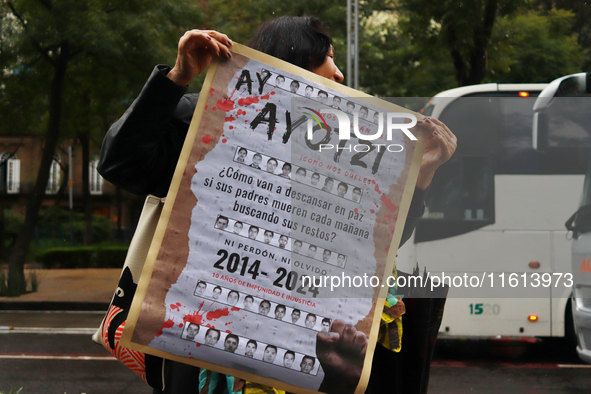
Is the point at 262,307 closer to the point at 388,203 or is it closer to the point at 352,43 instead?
the point at 388,203

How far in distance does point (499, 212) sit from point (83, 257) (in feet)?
26.5

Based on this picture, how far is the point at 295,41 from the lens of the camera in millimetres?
1449

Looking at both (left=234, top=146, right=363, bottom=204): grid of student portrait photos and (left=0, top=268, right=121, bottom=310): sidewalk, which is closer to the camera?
(left=234, top=146, right=363, bottom=204): grid of student portrait photos

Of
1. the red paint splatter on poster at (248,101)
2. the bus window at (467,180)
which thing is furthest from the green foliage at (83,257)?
the red paint splatter on poster at (248,101)

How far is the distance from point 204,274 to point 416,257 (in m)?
4.64

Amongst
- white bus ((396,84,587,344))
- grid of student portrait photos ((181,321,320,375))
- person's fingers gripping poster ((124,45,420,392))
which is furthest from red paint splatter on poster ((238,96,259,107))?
white bus ((396,84,587,344))

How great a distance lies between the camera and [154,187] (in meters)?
1.38

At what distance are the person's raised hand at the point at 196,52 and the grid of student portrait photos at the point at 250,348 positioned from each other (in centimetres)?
52

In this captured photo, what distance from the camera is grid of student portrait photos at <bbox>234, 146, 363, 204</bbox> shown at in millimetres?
1301

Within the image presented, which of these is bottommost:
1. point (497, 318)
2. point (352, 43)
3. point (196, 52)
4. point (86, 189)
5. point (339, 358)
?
point (497, 318)

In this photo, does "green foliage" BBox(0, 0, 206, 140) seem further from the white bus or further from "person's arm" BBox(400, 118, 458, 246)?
"person's arm" BBox(400, 118, 458, 246)

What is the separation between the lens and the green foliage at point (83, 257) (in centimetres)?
1006

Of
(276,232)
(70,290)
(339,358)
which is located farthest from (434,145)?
(70,290)

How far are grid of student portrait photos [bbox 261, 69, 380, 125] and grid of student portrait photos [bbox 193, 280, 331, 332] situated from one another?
0.46 meters
